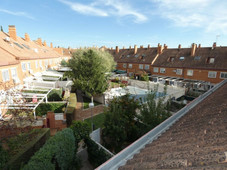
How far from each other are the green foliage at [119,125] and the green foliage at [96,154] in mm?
1204

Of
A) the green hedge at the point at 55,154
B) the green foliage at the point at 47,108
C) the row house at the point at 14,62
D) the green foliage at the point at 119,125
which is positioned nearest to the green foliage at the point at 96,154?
the green foliage at the point at 119,125

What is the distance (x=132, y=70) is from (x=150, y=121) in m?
34.1

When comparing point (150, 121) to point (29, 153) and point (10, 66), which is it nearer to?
point (29, 153)

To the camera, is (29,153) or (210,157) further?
(29,153)

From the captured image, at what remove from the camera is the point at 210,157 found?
7.27 feet

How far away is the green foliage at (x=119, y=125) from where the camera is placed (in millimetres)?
8969

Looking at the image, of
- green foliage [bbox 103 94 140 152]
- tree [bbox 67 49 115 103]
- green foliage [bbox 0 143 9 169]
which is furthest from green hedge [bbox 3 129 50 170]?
tree [bbox 67 49 115 103]

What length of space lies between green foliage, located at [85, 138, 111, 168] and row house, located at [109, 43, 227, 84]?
29117 mm

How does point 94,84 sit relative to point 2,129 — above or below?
above

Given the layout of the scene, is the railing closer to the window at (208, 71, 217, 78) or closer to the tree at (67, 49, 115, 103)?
the tree at (67, 49, 115, 103)

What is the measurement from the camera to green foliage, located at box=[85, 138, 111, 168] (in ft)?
26.3

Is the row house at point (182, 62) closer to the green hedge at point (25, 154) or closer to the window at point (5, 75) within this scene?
the window at point (5, 75)

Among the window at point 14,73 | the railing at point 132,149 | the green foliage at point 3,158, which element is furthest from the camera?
the window at point 14,73

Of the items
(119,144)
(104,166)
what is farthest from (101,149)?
(104,166)
